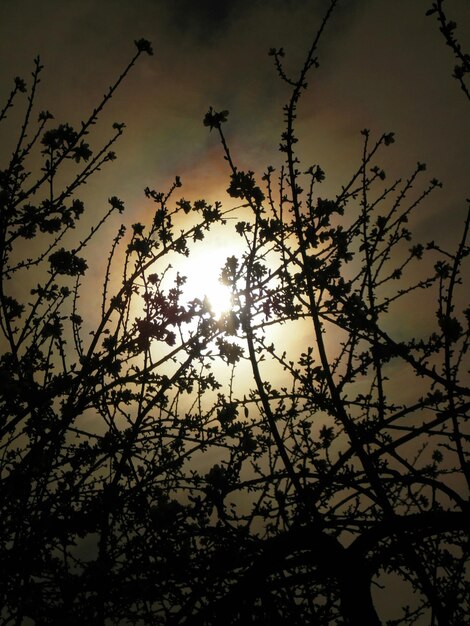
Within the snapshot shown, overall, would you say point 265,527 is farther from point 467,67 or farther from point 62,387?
point 467,67

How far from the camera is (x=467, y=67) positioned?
2.72 meters

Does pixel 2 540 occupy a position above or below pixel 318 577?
above

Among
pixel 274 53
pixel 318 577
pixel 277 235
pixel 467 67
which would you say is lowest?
pixel 318 577

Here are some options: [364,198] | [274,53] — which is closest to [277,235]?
[364,198]

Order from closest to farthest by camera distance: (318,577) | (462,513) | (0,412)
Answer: (462,513) < (318,577) < (0,412)

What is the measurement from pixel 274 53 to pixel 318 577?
4592 mm

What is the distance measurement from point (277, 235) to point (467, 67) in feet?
6.86

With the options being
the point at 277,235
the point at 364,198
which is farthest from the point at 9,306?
the point at 364,198

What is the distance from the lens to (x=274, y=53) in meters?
3.98

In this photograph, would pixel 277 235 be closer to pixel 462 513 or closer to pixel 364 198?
pixel 364 198

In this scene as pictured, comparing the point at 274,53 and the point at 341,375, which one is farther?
the point at 341,375

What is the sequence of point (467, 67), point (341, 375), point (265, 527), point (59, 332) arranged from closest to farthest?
point (467, 67) → point (341, 375) → point (59, 332) → point (265, 527)

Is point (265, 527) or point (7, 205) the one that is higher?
point (7, 205)

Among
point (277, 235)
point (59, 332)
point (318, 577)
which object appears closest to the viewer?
point (318, 577)
